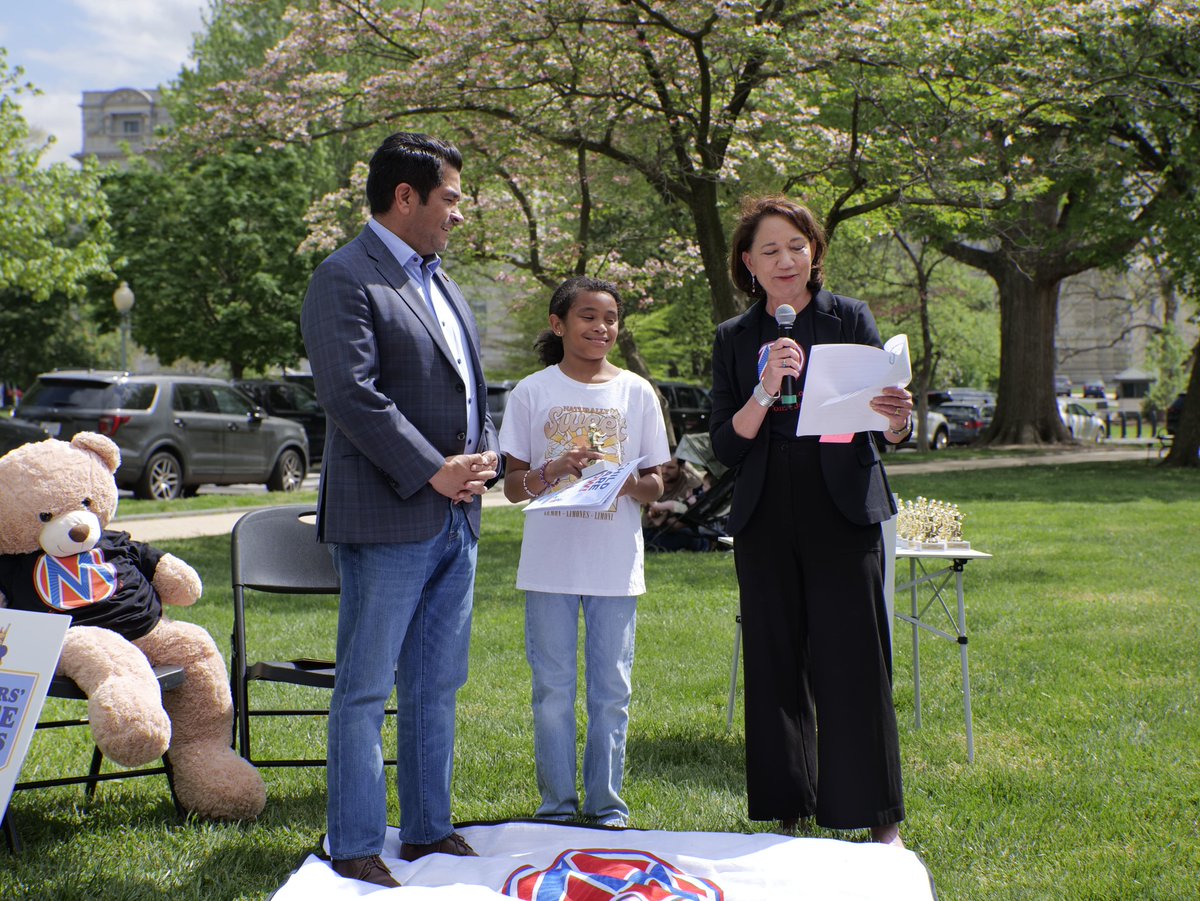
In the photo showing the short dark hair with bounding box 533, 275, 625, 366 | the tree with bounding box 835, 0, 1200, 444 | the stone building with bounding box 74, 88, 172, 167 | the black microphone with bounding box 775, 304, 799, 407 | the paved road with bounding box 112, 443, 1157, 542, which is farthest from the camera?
the stone building with bounding box 74, 88, 172, 167

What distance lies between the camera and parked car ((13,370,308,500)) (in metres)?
14.2

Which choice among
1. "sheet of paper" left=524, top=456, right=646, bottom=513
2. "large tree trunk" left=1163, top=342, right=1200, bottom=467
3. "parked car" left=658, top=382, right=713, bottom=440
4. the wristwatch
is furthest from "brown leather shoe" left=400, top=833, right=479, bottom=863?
"large tree trunk" left=1163, top=342, right=1200, bottom=467

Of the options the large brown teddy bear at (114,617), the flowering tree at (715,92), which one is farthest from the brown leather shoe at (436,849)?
the flowering tree at (715,92)

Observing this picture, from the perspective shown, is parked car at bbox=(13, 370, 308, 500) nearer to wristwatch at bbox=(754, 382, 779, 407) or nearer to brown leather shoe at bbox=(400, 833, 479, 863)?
brown leather shoe at bbox=(400, 833, 479, 863)

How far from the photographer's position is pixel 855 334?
3846 millimetres

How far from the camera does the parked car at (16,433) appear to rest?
42.9 feet

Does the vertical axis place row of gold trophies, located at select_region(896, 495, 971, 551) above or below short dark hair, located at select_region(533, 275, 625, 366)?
below

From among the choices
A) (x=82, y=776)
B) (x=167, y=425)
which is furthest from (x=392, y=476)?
(x=167, y=425)

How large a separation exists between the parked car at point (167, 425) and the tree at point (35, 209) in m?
6.30

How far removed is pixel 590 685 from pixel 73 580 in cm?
178

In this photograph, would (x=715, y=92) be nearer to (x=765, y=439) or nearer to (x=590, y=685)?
(x=765, y=439)

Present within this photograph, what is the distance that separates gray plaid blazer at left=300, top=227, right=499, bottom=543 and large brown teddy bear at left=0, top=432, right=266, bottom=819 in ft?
3.12

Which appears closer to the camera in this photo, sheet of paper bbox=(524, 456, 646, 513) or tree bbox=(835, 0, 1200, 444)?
sheet of paper bbox=(524, 456, 646, 513)

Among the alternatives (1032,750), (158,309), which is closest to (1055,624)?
(1032,750)
